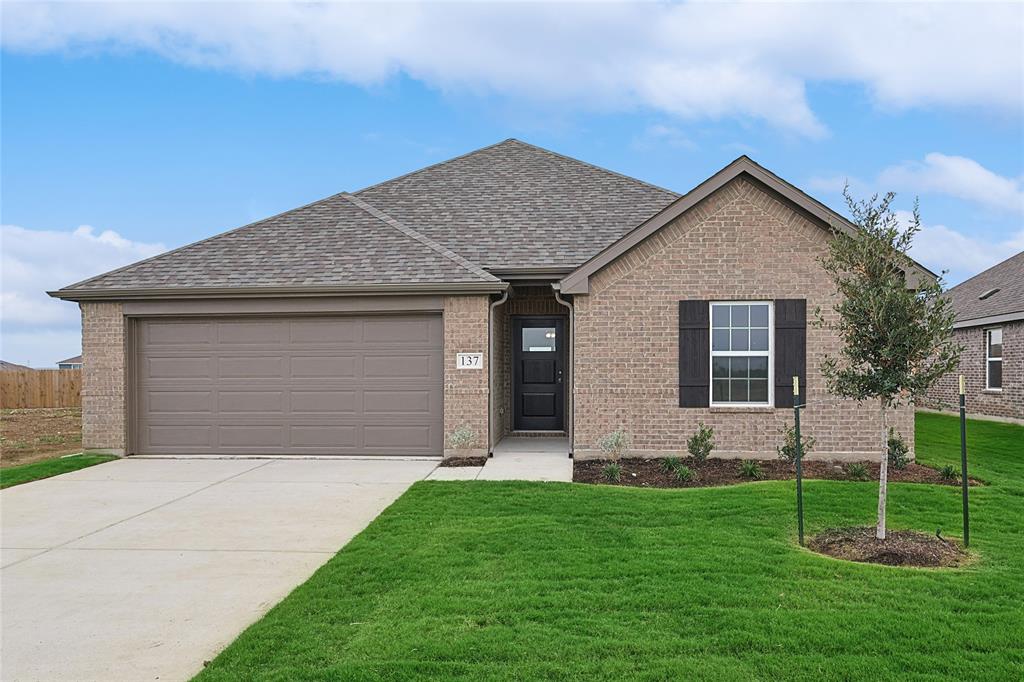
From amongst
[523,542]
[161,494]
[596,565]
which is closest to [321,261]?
[161,494]

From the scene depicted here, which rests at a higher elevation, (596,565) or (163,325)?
(163,325)

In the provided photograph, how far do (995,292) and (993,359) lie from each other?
288cm

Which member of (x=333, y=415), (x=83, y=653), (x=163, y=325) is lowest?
(x=83, y=653)

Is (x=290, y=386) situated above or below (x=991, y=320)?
below

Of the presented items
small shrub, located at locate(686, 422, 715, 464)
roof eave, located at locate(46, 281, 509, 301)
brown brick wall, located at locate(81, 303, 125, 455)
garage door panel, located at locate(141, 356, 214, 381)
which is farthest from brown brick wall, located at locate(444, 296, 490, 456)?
brown brick wall, located at locate(81, 303, 125, 455)

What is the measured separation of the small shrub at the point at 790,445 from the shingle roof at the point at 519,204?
460 centimetres

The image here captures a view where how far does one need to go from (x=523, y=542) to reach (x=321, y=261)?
788 centimetres

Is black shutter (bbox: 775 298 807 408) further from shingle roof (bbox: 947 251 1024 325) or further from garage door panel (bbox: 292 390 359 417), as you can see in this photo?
shingle roof (bbox: 947 251 1024 325)

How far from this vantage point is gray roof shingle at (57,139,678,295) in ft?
41.3

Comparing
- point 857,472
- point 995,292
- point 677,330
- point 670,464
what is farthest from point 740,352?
point 995,292

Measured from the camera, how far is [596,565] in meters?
6.04

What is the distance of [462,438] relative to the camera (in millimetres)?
11922

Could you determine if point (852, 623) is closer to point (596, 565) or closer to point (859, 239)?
point (596, 565)

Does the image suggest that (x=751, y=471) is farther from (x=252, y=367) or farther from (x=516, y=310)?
(x=252, y=367)
